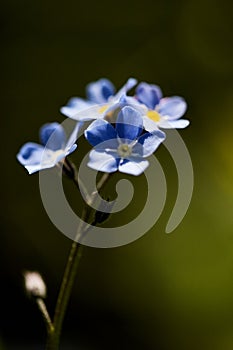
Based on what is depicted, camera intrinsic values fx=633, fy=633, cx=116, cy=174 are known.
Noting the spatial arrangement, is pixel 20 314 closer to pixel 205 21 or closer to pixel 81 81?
pixel 81 81

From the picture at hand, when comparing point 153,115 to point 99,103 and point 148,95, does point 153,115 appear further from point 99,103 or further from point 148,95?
point 99,103

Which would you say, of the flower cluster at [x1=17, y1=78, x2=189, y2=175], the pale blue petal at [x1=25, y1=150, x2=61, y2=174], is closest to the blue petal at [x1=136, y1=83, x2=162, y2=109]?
the flower cluster at [x1=17, y1=78, x2=189, y2=175]

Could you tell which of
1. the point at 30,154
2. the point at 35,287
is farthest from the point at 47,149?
the point at 35,287

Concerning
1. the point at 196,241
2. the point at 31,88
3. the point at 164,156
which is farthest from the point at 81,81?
the point at 196,241

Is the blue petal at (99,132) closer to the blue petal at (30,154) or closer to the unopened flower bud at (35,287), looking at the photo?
the blue petal at (30,154)

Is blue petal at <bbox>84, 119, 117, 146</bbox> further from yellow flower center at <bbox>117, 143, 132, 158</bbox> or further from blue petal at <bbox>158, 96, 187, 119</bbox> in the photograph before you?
blue petal at <bbox>158, 96, 187, 119</bbox>
